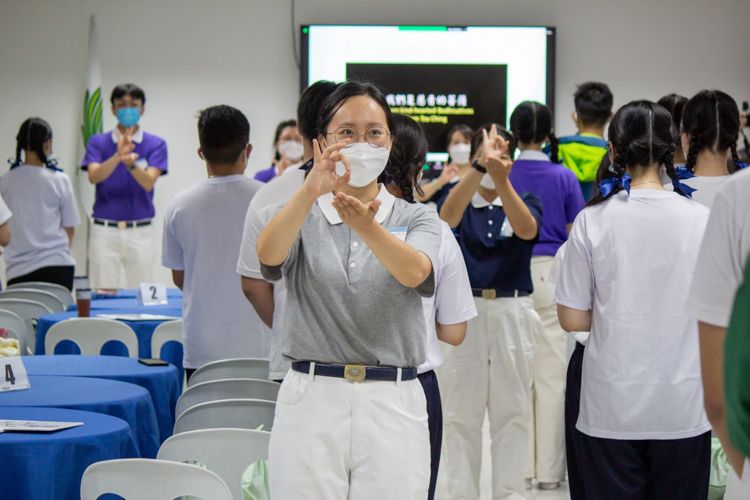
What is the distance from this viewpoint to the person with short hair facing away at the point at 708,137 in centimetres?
253

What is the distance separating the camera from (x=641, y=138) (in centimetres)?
210

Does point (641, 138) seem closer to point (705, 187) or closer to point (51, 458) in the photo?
point (705, 187)

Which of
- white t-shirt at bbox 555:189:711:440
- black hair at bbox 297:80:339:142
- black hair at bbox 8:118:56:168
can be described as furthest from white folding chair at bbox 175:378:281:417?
black hair at bbox 8:118:56:168

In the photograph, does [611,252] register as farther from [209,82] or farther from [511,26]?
[209,82]

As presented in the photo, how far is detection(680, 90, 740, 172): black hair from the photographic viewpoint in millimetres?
2541

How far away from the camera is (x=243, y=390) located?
8.36 feet

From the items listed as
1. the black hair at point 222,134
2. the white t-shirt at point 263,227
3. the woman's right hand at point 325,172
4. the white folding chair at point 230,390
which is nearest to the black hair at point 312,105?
the white t-shirt at point 263,227

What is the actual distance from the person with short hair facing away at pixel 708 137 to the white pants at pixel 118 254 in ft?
14.1

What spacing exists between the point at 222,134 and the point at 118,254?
322cm

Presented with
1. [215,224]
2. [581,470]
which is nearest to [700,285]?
[581,470]

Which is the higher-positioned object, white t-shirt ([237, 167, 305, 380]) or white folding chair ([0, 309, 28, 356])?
white t-shirt ([237, 167, 305, 380])

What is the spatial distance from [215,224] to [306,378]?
1511 mm

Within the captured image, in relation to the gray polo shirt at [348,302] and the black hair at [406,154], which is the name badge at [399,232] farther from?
the black hair at [406,154]

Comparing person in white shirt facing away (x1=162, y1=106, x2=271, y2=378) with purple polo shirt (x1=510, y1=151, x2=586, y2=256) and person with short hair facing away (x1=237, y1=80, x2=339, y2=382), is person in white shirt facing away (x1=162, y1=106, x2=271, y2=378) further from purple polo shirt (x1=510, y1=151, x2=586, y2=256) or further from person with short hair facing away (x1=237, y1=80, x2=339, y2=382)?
purple polo shirt (x1=510, y1=151, x2=586, y2=256)
